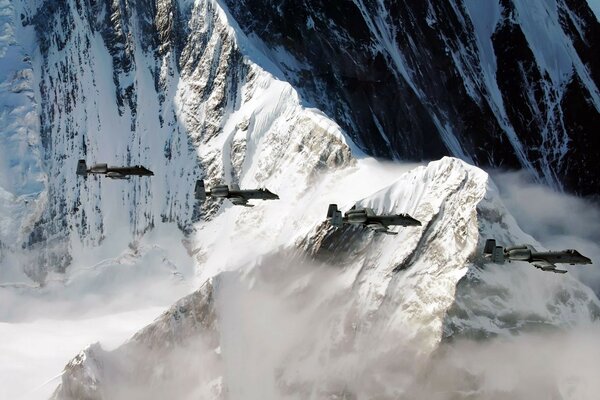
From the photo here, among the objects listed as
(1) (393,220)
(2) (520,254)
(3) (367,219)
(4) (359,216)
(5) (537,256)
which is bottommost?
(5) (537,256)

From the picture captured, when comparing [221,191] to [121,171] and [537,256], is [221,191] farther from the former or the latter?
[537,256]

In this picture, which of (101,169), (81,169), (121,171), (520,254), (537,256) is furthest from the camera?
(81,169)

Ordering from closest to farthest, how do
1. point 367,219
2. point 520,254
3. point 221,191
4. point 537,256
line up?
point 520,254 → point 537,256 → point 367,219 → point 221,191

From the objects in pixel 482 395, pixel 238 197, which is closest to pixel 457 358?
pixel 482 395

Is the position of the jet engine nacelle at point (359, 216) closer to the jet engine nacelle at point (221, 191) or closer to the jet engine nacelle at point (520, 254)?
the jet engine nacelle at point (221, 191)

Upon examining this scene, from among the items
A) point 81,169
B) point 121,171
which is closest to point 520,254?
point 121,171

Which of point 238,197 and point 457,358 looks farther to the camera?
point 457,358

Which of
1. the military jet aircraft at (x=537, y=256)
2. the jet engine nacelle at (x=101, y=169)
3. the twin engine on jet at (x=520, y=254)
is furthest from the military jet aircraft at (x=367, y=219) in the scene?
the jet engine nacelle at (x=101, y=169)

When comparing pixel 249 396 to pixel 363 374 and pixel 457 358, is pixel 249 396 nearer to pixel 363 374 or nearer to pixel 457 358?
pixel 363 374

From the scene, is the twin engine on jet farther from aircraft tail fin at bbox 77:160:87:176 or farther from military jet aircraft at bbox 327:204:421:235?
aircraft tail fin at bbox 77:160:87:176
